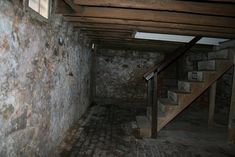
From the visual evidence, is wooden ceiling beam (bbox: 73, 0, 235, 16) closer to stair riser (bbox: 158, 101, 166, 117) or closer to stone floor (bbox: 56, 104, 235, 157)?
stone floor (bbox: 56, 104, 235, 157)

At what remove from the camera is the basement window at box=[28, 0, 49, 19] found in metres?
2.02

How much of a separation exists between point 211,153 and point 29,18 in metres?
3.07

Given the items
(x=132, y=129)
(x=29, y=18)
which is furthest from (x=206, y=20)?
(x=132, y=129)

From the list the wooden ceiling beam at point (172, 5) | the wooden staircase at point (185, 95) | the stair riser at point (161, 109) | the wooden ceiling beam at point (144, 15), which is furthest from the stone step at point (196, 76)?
the wooden ceiling beam at point (172, 5)

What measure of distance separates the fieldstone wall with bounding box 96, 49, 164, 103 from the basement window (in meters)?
4.81

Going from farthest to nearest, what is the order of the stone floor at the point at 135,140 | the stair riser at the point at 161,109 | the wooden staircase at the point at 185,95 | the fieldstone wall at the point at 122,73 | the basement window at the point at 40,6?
the fieldstone wall at the point at 122,73, the stair riser at the point at 161,109, the wooden staircase at the point at 185,95, the stone floor at the point at 135,140, the basement window at the point at 40,6

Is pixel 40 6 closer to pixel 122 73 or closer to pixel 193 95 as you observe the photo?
pixel 193 95

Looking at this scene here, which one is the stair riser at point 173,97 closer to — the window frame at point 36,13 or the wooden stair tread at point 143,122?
the wooden stair tread at point 143,122

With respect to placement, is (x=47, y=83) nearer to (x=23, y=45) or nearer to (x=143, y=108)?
(x=23, y=45)

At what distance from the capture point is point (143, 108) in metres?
6.80

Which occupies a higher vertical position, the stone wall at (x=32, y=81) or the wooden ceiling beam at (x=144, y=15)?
the wooden ceiling beam at (x=144, y=15)

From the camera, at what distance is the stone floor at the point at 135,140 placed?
10.5ft

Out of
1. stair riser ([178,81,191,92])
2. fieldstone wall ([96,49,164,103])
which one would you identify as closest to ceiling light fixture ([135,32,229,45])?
stair riser ([178,81,191,92])

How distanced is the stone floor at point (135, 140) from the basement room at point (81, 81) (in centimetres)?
1
